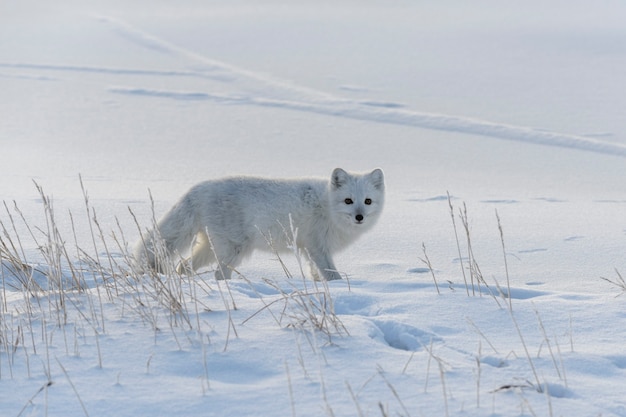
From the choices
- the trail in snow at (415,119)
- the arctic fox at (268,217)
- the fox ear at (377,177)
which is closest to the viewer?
the arctic fox at (268,217)

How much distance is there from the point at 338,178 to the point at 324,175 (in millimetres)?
2965

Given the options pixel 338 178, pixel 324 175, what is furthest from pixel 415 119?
pixel 338 178

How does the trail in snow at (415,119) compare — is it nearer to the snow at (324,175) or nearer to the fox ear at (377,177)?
the snow at (324,175)

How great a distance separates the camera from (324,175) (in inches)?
346

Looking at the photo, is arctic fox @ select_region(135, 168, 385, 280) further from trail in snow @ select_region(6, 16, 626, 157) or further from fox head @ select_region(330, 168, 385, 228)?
trail in snow @ select_region(6, 16, 626, 157)

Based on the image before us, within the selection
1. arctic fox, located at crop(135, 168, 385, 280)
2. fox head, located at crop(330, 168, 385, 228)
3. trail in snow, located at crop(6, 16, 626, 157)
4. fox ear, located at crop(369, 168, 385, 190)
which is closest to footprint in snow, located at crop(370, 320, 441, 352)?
arctic fox, located at crop(135, 168, 385, 280)

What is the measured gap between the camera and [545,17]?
21.4m

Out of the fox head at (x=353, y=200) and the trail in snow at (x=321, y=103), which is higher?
the trail in snow at (x=321, y=103)

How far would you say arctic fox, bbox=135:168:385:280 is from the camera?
17.9 feet

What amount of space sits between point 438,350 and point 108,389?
1137mm

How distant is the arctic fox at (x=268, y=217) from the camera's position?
17.9ft

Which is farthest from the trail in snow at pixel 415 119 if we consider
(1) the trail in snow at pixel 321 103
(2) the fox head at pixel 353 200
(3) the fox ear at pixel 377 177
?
(2) the fox head at pixel 353 200

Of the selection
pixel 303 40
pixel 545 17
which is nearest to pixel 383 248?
pixel 303 40

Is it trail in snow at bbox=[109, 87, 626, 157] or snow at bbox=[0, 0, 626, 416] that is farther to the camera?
trail in snow at bbox=[109, 87, 626, 157]
